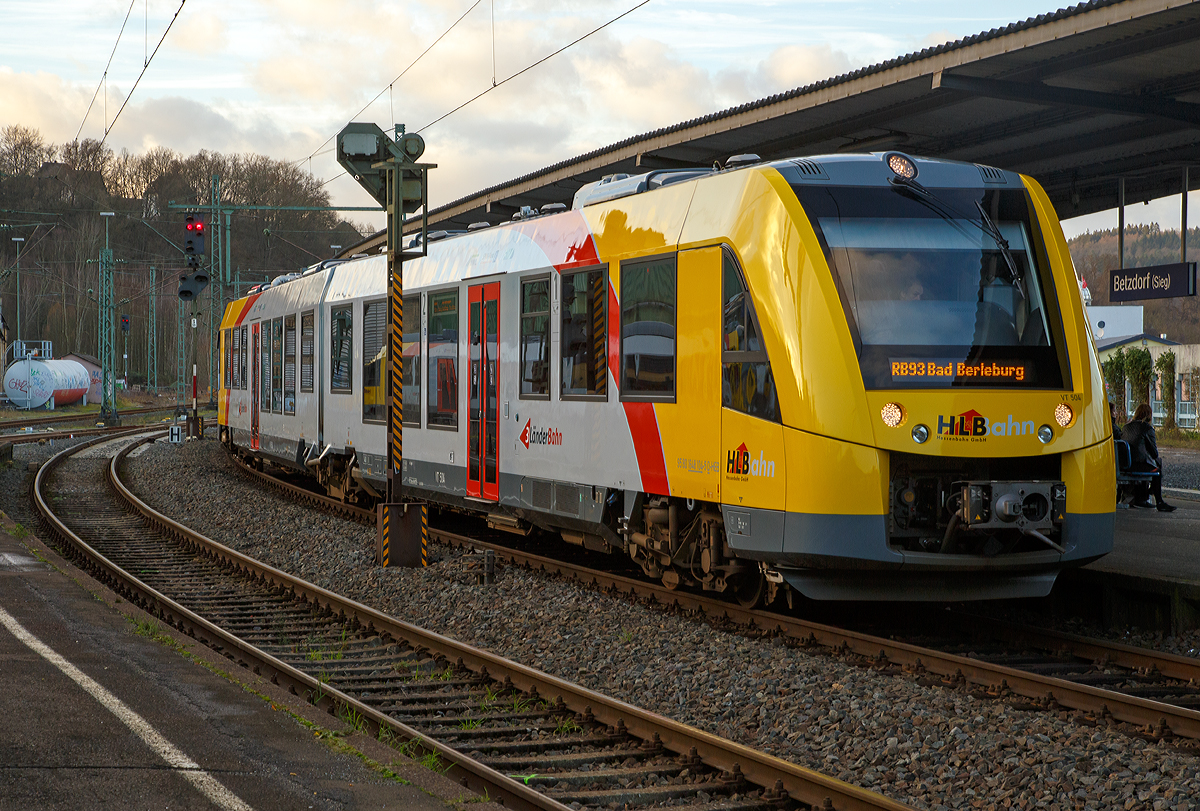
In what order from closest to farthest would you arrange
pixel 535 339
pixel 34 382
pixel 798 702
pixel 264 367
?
pixel 798 702, pixel 535 339, pixel 264 367, pixel 34 382

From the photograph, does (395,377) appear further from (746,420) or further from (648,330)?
(746,420)

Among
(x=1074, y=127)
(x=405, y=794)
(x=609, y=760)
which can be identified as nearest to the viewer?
(x=405, y=794)

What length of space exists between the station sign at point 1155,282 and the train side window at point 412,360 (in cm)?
809

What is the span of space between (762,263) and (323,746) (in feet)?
14.2

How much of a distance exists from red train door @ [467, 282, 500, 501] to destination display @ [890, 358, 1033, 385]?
5.07 meters

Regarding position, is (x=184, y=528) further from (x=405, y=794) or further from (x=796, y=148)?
(x=405, y=794)

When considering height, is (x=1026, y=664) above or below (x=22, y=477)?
below

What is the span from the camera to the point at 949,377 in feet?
26.0

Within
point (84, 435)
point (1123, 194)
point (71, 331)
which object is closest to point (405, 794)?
point (1123, 194)

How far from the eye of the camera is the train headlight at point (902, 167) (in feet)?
27.9

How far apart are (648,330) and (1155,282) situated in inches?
292

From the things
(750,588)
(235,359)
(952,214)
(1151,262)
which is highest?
(1151,262)

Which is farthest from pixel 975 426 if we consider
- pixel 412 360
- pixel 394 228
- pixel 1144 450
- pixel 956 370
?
pixel 1144 450

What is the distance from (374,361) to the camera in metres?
15.0
